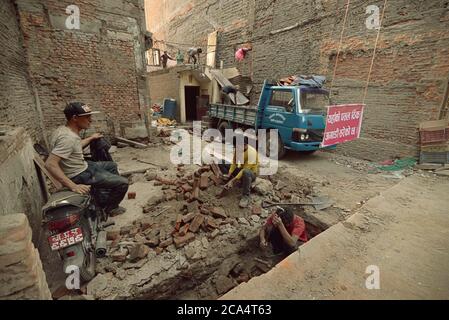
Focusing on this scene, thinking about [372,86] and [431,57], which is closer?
[431,57]

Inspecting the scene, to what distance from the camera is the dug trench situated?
2.69m

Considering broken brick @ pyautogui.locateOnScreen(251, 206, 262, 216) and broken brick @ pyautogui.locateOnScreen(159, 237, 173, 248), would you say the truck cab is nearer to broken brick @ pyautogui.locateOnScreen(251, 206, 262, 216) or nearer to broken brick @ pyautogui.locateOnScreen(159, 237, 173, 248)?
broken brick @ pyautogui.locateOnScreen(251, 206, 262, 216)

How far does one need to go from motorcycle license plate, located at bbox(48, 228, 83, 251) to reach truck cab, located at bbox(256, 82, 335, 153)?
5600 mm

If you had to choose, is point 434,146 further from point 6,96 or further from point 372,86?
point 6,96

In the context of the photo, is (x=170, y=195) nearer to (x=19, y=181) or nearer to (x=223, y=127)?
(x=19, y=181)

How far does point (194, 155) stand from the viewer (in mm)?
6996

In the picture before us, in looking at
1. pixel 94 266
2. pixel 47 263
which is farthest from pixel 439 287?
pixel 47 263

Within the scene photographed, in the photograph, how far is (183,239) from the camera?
10.6 ft

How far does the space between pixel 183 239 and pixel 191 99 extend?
515 inches

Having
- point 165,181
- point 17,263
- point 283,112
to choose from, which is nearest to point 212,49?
point 283,112

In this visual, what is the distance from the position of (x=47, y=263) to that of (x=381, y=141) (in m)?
9.20

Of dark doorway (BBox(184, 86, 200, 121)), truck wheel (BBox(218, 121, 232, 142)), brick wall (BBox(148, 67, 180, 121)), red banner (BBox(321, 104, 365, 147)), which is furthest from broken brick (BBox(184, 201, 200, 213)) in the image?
dark doorway (BBox(184, 86, 200, 121))

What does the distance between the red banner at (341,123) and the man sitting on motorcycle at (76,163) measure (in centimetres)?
345
